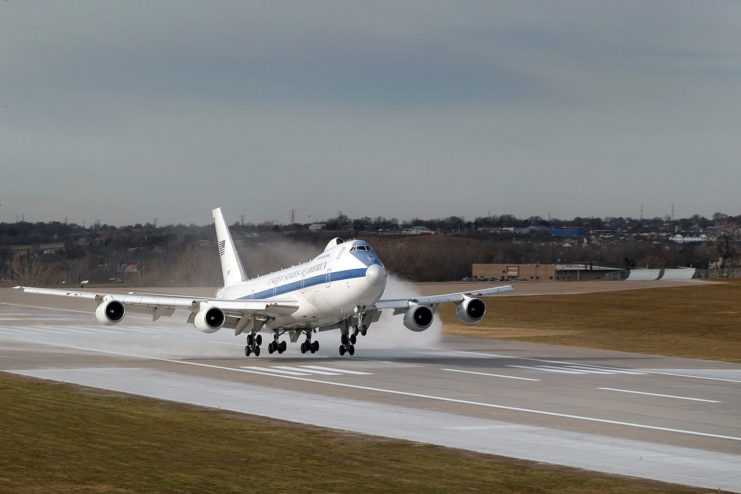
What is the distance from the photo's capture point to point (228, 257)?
213 feet

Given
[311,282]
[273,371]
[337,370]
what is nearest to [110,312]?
[273,371]

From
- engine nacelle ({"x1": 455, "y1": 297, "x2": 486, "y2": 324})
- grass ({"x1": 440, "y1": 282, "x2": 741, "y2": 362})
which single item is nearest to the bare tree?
grass ({"x1": 440, "y1": 282, "x2": 741, "y2": 362})

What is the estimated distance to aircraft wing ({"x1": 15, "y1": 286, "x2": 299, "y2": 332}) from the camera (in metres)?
49.7

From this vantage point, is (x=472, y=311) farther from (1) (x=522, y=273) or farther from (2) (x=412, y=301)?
(1) (x=522, y=273)

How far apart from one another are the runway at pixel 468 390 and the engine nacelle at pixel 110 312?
2.26 meters

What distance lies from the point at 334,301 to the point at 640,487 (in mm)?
27859

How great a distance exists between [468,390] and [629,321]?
178ft

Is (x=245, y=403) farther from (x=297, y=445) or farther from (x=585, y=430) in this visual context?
(x=585, y=430)

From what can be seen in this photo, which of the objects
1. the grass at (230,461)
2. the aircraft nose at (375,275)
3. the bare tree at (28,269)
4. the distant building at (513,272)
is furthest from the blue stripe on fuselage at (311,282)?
the distant building at (513,272)

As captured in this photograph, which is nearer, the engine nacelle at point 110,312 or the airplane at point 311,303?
the airplane at point 311,303

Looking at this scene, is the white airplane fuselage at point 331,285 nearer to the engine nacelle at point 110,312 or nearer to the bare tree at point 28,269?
the engine nacelle at point 110,312

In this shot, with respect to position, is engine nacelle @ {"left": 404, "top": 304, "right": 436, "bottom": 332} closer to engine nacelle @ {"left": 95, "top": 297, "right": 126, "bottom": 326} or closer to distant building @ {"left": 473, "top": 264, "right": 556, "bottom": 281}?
engine nacelle @ {"left": 95, "top": 297, "right": 126, "bottom": 326}

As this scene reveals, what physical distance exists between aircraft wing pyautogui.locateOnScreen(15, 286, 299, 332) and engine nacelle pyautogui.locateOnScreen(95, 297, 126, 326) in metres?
0.19

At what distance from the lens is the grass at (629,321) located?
67.3 meters
